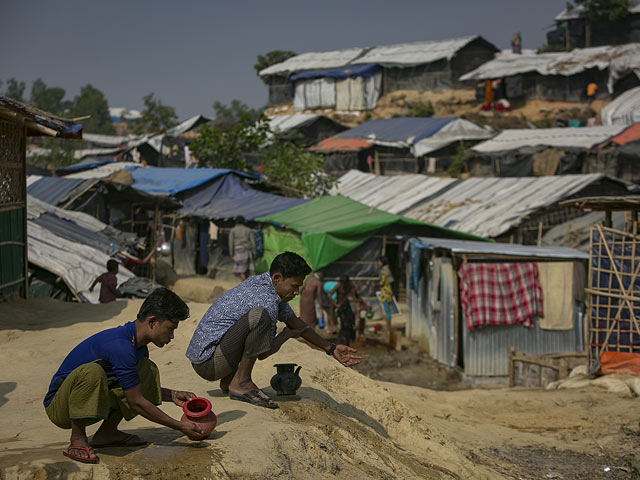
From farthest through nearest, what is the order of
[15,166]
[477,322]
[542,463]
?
[477,322], [15,166], [542,463]

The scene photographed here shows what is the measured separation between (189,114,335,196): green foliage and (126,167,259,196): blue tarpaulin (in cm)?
119

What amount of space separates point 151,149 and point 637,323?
117 feet

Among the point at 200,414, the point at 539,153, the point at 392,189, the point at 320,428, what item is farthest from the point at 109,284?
the point at 539,153

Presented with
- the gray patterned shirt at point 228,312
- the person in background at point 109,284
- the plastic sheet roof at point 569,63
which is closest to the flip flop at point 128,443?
the gray patterned shirt at point 228,312

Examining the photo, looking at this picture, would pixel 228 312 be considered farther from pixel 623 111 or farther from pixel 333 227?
pixel 623 111

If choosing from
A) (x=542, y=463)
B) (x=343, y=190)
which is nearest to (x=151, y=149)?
(x=343, y=190)

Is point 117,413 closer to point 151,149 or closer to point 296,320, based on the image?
point 296,320

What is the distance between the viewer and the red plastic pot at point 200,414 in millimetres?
4211

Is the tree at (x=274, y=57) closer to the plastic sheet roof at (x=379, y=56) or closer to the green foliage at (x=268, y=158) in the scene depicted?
the plastic sheet roof at (x=379, y=56)

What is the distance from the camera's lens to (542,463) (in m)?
7.04

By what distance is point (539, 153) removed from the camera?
26.8 metres

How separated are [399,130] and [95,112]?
52.6 meters

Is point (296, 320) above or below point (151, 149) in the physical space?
below

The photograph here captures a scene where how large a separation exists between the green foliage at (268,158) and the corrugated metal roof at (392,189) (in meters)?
1.04
